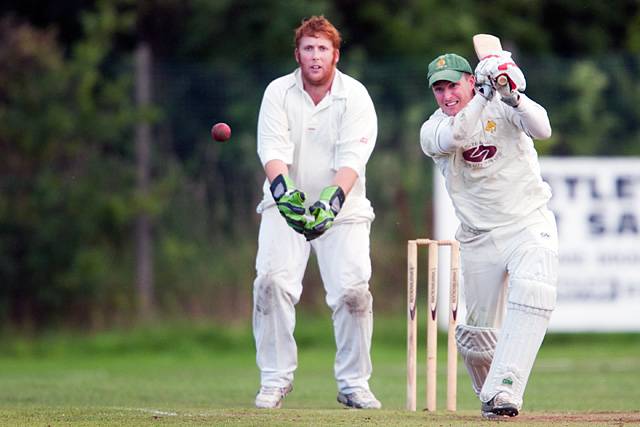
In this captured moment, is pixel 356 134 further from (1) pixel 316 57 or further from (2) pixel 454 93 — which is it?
(2) pixel 454 93

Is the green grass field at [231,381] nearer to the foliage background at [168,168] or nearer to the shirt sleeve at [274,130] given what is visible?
the foliage background at [168,168]

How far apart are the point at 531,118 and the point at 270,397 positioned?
6.85 feet

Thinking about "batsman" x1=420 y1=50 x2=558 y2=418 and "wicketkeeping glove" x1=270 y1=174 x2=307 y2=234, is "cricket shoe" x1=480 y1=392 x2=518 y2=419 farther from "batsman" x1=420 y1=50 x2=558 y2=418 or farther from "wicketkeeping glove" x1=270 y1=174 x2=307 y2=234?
"wicketkeeping glove" x1=270 y1=174 x2=307 y2=234

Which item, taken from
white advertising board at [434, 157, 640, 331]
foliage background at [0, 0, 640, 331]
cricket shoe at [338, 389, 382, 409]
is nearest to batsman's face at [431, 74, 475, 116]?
cricket shoe at [338, 389, 382, 409]

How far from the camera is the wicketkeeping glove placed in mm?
6664

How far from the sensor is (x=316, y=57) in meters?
7.18

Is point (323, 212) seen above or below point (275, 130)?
below

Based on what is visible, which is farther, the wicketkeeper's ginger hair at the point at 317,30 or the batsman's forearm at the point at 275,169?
the wicketkeeper's ginger hair at the point at 317,30

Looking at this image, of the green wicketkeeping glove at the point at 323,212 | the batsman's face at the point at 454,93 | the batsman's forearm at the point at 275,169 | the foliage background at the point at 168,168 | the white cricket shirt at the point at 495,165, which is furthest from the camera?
the foliage background at the point at 168,168

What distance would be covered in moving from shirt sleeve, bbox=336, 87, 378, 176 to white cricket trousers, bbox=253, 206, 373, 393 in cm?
34

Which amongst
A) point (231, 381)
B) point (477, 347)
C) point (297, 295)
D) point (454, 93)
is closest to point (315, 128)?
point (297, 295)

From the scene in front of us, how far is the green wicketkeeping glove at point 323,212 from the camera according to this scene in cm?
666

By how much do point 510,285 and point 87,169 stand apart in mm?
7389

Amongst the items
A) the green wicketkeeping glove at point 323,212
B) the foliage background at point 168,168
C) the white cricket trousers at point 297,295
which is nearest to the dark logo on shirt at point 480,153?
the green wicketkeeping glove at point 323,212
